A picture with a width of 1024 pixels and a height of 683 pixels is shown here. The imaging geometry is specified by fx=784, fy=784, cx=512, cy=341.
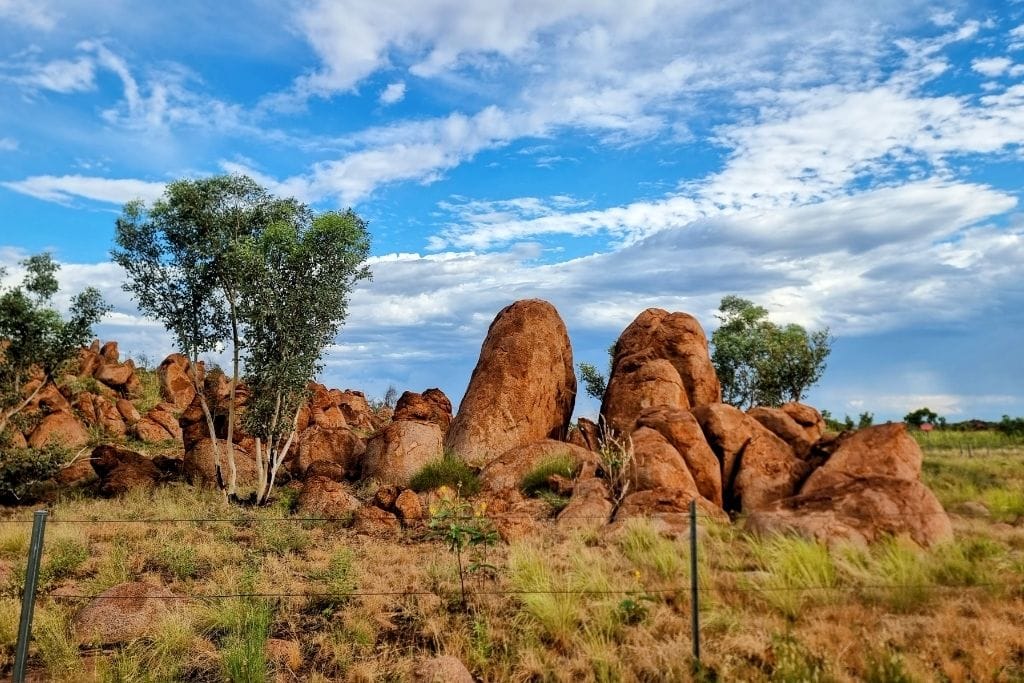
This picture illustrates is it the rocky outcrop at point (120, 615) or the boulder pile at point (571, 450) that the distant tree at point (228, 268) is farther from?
the rocky outcrop at point (120, 615)

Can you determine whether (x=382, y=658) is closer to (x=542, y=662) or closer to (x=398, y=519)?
(x=542, y=662)

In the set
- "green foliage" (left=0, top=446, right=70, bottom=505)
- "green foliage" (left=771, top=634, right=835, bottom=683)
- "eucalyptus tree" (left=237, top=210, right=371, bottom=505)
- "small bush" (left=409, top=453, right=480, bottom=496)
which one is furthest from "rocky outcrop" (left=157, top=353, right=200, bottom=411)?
"green foliage" (left=771, top=634, right=835, bottom=683)

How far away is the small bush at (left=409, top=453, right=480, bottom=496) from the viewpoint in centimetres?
2047

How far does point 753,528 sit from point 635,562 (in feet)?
7.25

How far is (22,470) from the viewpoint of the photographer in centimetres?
2284

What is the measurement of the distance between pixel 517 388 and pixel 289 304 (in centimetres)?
749

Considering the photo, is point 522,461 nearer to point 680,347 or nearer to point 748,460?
point 748,460

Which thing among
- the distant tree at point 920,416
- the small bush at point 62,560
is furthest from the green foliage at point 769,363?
the small bush at point 62,560

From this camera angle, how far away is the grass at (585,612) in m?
8.17

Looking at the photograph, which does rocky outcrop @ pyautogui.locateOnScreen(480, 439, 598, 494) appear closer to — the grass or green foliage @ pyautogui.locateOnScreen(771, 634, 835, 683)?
the grass

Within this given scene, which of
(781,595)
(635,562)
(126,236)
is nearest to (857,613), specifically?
(781,595)

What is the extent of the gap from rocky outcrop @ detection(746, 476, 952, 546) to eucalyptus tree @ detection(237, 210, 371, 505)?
45.7ft

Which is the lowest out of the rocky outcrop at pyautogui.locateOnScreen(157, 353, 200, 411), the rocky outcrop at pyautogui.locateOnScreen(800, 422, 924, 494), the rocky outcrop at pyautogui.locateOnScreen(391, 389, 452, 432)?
the rocky outcrop at pyautogui.locateOnScreen(800, 422, 924, 494)

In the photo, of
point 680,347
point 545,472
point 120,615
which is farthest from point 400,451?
point 120,615
